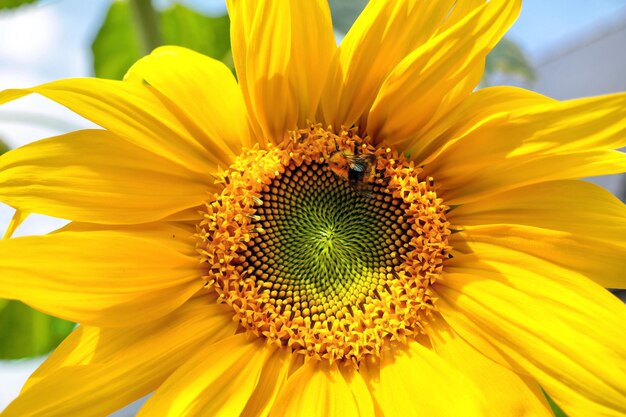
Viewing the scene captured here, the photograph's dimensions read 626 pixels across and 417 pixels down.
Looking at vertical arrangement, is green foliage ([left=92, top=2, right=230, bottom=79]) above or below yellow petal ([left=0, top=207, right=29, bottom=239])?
above

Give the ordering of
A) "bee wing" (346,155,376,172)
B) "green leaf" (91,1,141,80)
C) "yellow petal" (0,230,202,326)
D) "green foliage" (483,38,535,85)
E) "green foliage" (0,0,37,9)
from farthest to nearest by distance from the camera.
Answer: "green leaf" (91,1,141,80)
"green foliage" (483,38,535,85)
"green foliage" (0,0,37,9)
"bee wing" (346,155,376,172)
"yellow petal" (0,230,202,326)

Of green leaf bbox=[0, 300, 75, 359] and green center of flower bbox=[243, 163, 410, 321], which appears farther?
green leaf bbox=[0, 300, 75, 359]

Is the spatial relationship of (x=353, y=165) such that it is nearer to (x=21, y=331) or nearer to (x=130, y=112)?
(x=130, y=112)

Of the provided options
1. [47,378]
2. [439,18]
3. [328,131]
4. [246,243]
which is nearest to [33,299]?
[47,378]

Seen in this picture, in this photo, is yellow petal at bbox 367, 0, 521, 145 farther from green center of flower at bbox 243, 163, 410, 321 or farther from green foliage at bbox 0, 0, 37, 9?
green foliage at bbox 0, 0, 37, 9

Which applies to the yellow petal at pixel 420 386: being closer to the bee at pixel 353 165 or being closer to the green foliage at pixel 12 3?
the bee at pixel 353 165

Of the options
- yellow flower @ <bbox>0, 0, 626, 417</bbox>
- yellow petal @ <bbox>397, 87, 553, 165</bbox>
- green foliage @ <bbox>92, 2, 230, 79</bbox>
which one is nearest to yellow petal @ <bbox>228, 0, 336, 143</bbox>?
yellow flower @ <bbox>0, 0, 626, 417</bbox>

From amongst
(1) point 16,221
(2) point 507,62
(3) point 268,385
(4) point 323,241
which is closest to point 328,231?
(4) point 323,241

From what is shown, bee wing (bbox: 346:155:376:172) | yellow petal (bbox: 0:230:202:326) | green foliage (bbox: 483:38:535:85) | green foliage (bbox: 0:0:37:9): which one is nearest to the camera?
yellow petal (bbox: 0:230:202:326)
